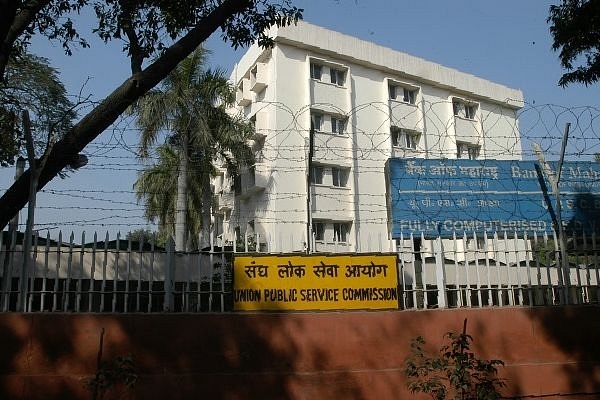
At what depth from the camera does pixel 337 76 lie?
24609 millimetres

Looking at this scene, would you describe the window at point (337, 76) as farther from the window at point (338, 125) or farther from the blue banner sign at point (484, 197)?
the blue banner sign at point (484, 197)

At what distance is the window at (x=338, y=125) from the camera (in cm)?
2334

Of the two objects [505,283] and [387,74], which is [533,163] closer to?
[505,283]

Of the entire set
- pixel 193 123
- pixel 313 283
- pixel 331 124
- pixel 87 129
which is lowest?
pixel 313 283

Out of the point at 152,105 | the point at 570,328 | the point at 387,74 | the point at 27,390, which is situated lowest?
the point at 27,390

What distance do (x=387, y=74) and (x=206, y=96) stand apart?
1013cm

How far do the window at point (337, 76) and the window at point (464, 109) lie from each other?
675 centimetres

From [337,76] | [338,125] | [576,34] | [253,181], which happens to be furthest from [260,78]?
[576,34]

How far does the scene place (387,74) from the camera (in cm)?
2580

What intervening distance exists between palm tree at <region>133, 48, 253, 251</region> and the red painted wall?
36.1 ft

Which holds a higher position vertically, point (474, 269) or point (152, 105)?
point (152, 105)

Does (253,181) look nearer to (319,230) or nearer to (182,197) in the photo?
(319,230)

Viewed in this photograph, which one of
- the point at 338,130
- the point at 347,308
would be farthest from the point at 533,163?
the point at 338,130

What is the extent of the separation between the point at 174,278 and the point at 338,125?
1807 centimetres
